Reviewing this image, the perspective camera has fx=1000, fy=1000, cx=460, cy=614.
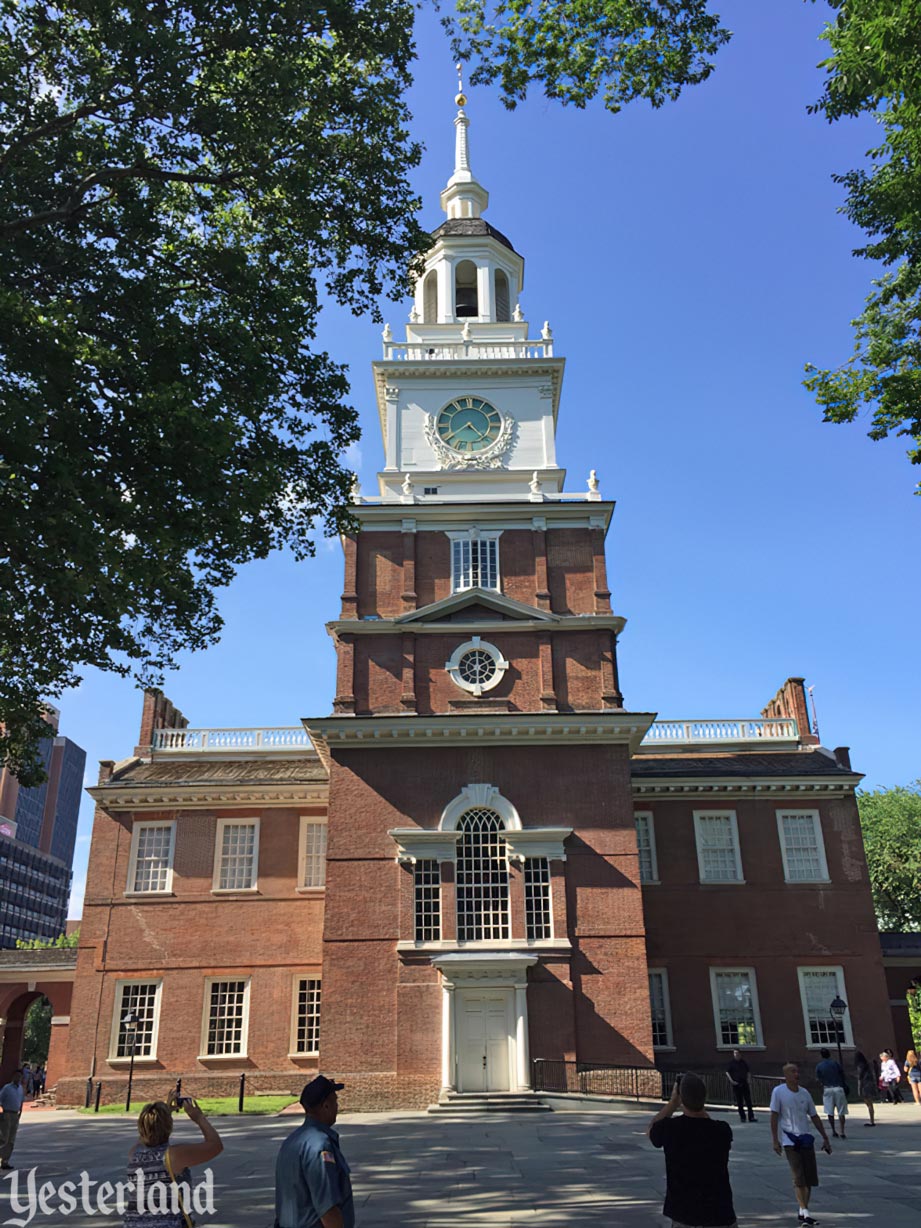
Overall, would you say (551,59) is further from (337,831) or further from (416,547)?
(337,831)

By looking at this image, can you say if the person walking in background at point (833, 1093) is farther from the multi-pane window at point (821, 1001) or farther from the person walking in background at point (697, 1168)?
the person walking in background at point (697, 1168)

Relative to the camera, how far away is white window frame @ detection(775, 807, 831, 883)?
30.1 metres

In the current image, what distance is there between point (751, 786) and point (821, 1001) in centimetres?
637

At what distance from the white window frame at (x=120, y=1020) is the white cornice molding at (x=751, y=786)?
50.7 feet

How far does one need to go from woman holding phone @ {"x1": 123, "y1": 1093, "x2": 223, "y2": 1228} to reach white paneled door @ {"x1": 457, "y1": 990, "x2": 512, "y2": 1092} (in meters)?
19.1

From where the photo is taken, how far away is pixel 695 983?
29.1m

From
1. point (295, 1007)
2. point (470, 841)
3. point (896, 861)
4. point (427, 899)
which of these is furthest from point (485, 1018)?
point (896, 861)

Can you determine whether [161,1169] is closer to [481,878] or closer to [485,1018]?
[485,1018]

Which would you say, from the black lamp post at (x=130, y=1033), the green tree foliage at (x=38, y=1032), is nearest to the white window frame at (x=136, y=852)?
the black lamp post at (x=130, y=1033)

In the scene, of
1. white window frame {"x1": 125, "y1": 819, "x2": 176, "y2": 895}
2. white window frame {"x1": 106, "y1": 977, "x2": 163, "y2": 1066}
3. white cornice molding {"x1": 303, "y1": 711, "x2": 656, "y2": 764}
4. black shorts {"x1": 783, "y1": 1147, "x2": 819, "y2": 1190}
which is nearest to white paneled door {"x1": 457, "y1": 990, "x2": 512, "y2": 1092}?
white cornice molding {"x1": 303, "y1": 711, "x2": 656, "y2": 764}

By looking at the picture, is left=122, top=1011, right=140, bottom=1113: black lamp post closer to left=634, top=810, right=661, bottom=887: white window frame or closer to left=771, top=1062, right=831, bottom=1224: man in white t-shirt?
left=634, top=810, right=661, bottom=887: white window frame

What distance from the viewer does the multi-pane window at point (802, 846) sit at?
99.2 feet

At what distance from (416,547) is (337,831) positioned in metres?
8.38

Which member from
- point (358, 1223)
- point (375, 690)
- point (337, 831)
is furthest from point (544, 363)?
point (358, 1223)
